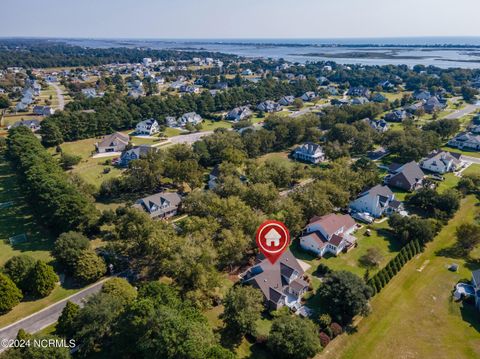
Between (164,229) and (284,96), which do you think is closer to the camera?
(164,229)

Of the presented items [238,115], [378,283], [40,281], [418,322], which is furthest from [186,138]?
[418,322]

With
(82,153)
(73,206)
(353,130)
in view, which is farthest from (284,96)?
(73,206)

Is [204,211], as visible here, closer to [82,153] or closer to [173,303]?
[173,303]

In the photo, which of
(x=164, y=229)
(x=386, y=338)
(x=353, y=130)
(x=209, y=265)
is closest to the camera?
(x=386, y=338)

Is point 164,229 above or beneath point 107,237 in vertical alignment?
above

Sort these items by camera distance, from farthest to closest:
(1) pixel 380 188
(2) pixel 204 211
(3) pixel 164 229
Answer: (1) pixel 380 188
(2) pixel 204 211
(3) pixel 164 229

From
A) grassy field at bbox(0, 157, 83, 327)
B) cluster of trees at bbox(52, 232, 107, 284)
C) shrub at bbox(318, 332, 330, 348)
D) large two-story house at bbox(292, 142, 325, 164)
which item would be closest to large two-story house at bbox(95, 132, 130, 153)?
grassy field at bbox(0, 157, 83, 327)

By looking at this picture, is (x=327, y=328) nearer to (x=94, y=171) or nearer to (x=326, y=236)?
(x=326, y=236)

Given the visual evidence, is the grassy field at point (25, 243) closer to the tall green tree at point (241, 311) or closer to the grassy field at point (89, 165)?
the grassy field at point (89, 165)
